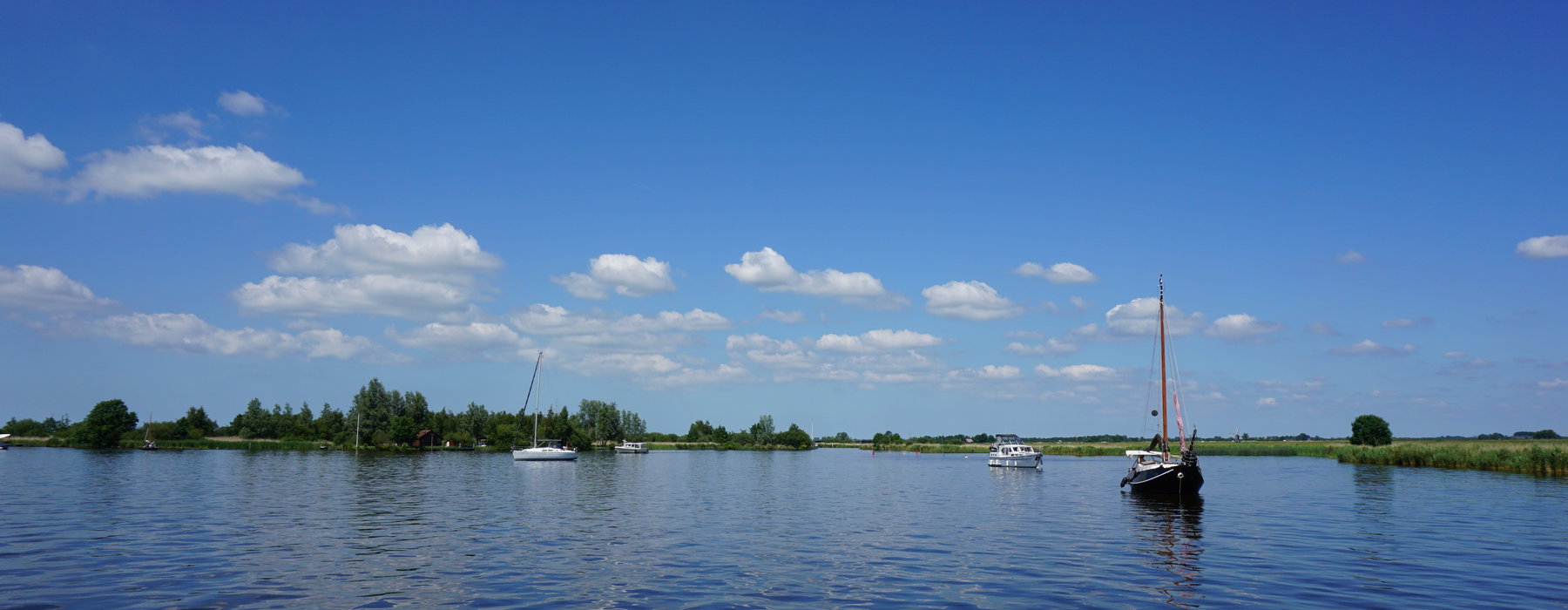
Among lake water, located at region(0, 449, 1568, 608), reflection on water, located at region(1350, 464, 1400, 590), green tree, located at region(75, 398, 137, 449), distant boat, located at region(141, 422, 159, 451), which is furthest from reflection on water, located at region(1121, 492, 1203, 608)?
green tree, located at region(75, 398, 137, 449)

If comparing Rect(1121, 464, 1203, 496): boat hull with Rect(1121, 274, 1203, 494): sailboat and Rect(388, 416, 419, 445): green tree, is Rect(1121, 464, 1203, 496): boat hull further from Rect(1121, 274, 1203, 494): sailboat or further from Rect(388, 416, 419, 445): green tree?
Rect(388, 416, 419, 445): green tree

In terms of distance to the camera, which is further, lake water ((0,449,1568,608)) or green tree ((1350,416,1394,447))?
green tree ((1350,416,1394,447))

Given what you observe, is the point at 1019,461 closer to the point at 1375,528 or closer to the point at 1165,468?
the point at 1165,468

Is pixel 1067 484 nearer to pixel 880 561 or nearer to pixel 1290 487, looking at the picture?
pixel 1290 487

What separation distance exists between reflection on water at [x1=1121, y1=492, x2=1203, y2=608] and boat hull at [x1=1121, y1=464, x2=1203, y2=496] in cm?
51

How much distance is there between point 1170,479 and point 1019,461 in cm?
5892

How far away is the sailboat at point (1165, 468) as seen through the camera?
6128 centimetres

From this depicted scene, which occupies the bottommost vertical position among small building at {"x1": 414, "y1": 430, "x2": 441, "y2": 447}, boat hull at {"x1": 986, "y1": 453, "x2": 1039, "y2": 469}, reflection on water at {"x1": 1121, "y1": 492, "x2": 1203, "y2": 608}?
small building at {"x1": 414, "y1": 430, "x2": 441, "y2": 447}

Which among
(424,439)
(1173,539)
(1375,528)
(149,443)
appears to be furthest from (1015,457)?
(149,443)

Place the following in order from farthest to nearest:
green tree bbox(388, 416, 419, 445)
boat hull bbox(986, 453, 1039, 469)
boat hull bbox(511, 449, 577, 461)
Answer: green tree bbox(388, 416, 419, 445), boat hull bbox(511, 449, 577, 461), boat hull bbox(986, 453, 1039, 469)

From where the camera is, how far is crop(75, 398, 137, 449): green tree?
568 ft

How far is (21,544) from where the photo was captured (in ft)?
108

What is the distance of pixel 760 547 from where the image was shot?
116 feet

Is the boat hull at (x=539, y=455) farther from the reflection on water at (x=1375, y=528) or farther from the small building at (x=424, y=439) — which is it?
the reflection on water at (x=1375, y=528)
